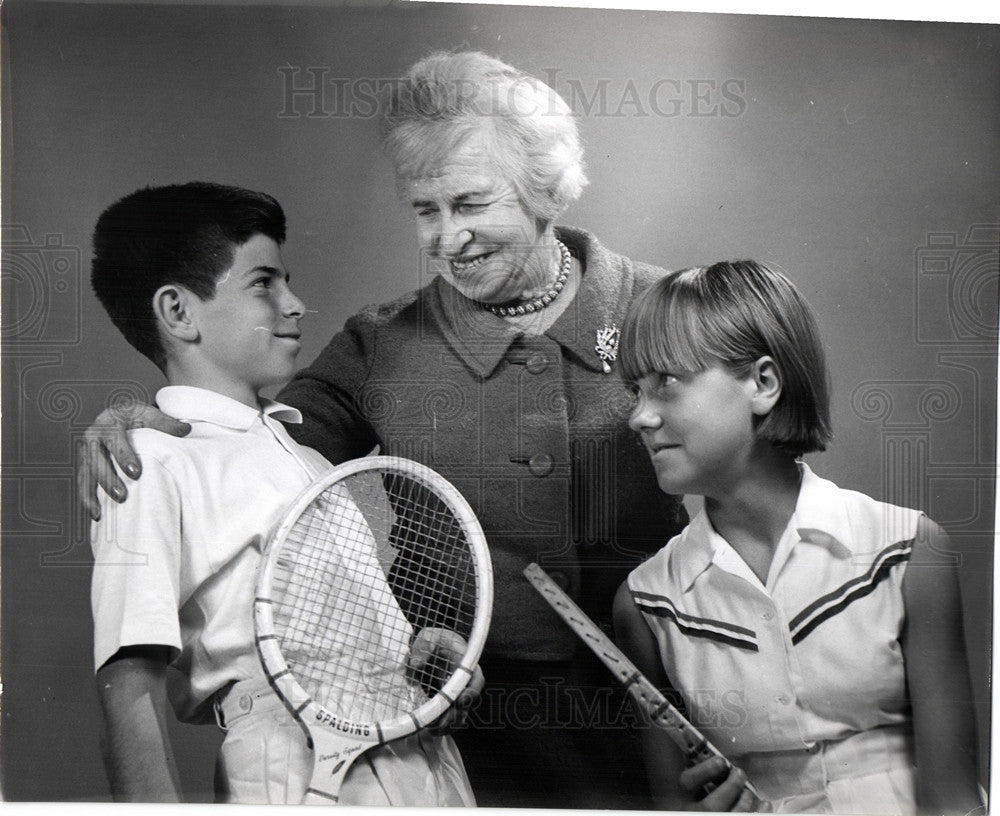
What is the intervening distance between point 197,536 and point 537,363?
0.63m

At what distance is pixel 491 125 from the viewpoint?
65.6 inches

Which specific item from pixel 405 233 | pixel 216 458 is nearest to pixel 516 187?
pixel 405 233

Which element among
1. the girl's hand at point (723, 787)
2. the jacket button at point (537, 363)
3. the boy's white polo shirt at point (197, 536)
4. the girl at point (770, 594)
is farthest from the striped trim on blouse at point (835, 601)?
the boy's white polo shirt at point (197, 536)

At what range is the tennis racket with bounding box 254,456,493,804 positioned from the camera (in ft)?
5.15

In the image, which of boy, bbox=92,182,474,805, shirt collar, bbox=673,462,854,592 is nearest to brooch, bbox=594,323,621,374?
shirt collar, bbox=673,462,854,592

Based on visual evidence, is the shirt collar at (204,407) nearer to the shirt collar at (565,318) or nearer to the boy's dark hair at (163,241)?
the boy's dark hair at (163,241)

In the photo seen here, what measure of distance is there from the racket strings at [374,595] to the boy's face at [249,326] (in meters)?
0.23

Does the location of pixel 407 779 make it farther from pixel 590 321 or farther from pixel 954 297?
pixel 954 297

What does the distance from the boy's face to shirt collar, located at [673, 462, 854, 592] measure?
0.73 meters

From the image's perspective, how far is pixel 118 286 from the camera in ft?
5.49

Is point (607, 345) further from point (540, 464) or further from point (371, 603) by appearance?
point (371, 603)

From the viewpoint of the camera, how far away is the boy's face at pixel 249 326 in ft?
5.43

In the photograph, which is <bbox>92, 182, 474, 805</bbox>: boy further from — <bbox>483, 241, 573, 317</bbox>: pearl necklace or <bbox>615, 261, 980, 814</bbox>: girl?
<bbox>615, 261, 980, 814</bbox>: girl

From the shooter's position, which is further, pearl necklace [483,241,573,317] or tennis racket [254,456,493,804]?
pearl necklace [483,241,573,317]
